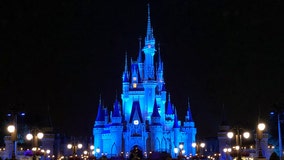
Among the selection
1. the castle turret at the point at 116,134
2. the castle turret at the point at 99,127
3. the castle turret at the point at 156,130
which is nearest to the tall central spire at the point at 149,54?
the castle turret at the point at 156,130

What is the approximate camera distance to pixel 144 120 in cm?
10925

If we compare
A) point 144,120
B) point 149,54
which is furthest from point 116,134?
point 149,54

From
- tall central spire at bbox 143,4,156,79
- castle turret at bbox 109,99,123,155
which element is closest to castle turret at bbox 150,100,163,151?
→ castle turret at bbox 109,99,123,155

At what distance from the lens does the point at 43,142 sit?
236 ft

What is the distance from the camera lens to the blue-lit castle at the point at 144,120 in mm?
105500

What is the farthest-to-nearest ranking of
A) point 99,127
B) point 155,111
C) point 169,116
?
1. point 169,116
2. point 99,127
3. point 155,111

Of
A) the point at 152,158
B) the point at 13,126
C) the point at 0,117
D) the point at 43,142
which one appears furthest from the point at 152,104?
the point at 13,126

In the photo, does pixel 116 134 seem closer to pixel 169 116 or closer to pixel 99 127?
pixel 99 127

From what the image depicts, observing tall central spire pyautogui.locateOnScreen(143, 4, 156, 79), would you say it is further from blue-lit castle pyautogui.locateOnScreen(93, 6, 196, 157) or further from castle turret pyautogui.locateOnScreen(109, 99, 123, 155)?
castle turret pyautogui.locateOnScreen(109, 99, 123, 155)

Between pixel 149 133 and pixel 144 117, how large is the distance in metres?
6.03

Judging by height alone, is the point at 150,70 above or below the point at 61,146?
above

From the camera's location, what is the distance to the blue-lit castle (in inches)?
4154

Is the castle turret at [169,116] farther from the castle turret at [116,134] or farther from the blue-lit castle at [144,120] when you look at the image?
the castle turret at [116,134]

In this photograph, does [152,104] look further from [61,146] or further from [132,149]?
[61,146]
